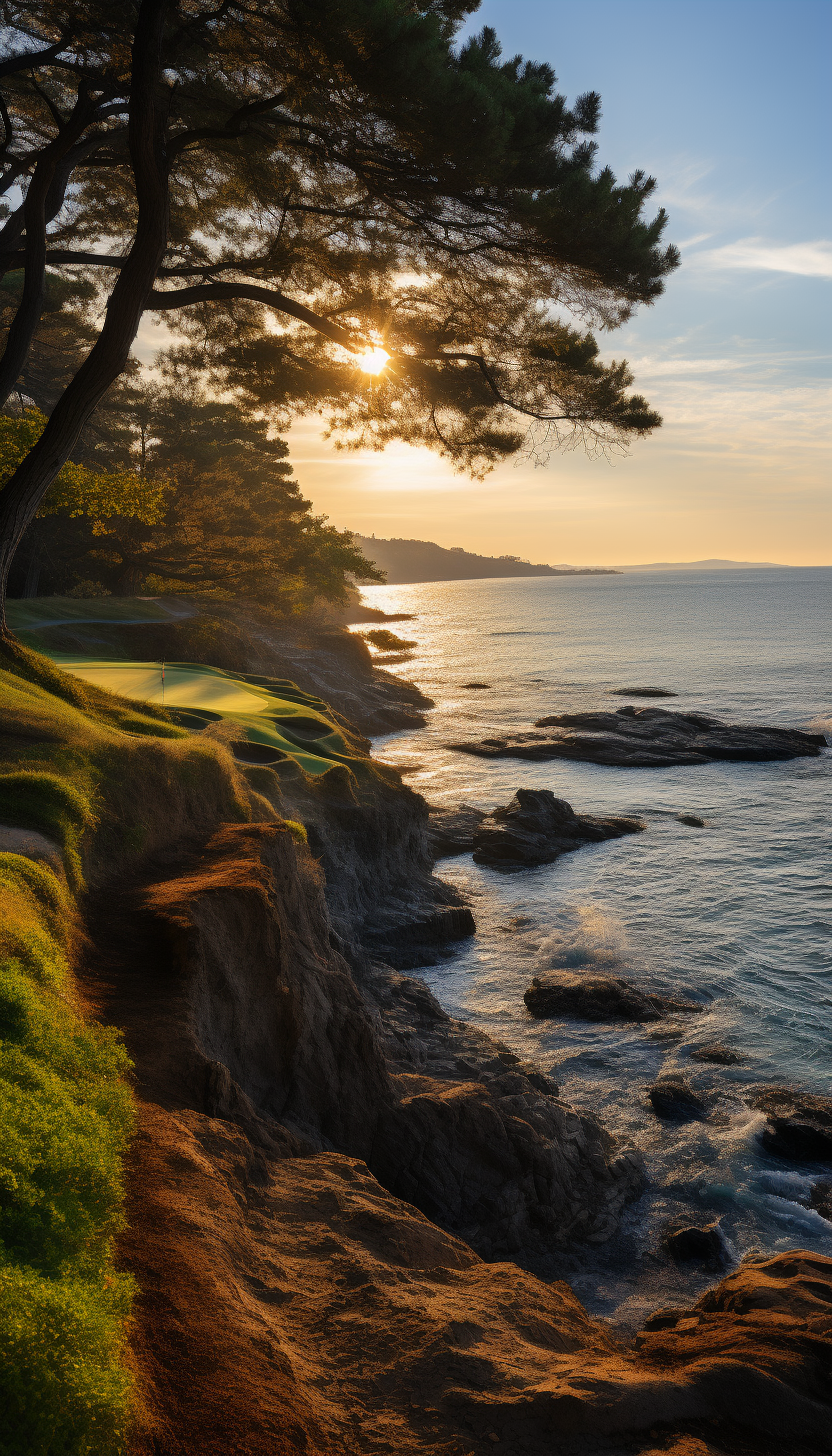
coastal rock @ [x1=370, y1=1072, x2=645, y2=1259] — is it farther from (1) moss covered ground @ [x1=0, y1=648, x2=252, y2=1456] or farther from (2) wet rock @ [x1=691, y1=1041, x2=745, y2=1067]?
(1) moss covered ground @ [x1=0, y1=648, x2=252, y2=1456]

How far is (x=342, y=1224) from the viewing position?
638 centimetres

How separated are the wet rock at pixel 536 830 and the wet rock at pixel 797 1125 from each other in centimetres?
1218

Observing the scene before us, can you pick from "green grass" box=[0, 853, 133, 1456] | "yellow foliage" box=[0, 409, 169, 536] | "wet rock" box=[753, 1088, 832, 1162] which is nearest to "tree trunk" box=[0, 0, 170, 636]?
"green grass" box=[0, 853, 133, 1456]

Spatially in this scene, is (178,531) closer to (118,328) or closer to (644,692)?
(118,328)

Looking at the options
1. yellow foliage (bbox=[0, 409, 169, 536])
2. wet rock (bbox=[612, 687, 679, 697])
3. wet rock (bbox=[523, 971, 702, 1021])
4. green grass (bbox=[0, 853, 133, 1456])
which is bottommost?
wet rock (bbox=[523, 971, 702, 1021])

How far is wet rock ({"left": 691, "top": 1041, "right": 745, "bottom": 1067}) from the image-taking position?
1488cm

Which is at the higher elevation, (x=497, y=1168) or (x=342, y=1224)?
(x=342, y=1224)

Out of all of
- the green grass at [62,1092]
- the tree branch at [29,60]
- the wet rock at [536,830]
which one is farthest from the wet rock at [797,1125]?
the tree branch at [29,60]

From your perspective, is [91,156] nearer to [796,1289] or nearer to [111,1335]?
[111,1335]

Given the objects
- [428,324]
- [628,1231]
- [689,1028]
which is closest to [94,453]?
[428,324]

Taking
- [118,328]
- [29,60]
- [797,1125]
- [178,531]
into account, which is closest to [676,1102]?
[797,1125]

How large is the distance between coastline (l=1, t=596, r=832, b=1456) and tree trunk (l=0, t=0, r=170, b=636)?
4.17 metres

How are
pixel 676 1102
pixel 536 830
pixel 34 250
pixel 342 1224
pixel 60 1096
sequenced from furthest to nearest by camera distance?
1. pixel 536 830
2. pixel 676 1102
3. pixel 34 250
4. pixel 342 1224
5. pixel 60 1096

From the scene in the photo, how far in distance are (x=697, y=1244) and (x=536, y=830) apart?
54.9 feet
